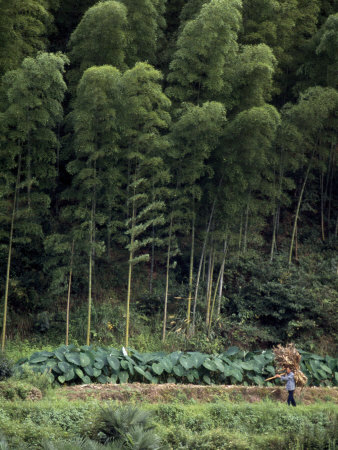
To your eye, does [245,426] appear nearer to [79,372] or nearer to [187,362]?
[187,362]

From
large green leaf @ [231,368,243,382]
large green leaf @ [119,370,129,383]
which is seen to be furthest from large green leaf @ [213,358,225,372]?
large green leaf @ [119,370,129,383]

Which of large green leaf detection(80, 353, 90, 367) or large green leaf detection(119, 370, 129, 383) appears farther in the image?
large green leaf detection(119, 370, 129, 383)

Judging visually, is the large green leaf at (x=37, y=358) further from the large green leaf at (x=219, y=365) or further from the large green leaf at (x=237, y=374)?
the large green leaf at (x=237, y=374)

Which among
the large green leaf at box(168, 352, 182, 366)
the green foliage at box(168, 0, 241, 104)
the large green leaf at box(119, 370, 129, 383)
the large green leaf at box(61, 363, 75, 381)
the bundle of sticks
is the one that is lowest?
the large green leaf at box(119, 370, 129, 383)

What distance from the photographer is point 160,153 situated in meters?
14.2

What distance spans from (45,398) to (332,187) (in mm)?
13968

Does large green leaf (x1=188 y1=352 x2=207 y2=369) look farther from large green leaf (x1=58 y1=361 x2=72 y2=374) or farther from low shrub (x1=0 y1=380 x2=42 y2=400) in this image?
low shrub (x1=0 y1=380 x2=42 y2=400)

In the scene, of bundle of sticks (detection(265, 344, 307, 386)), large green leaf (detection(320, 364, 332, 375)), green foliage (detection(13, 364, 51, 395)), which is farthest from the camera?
large green leaf (detection(320, 364, 332, 375))

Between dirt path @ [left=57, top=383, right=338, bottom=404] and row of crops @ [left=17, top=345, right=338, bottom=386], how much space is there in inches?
18.0

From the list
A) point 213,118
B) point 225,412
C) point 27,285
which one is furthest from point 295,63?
point 225,412

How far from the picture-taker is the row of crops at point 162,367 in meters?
10.8

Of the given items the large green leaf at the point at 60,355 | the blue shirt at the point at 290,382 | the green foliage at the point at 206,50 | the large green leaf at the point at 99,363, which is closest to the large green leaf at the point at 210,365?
the blue shirt at the point at 290,382

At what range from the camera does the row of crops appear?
10828mm

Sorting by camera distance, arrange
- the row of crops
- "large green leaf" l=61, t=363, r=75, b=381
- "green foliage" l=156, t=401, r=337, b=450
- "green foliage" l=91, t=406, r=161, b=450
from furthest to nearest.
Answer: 1. the row of crops
2. "large green leaf" l=61, t=363, r=75, b=381
3. "green foliage" l=156, t=401, r=337, b=450
4. "green foliage" l=91, t=406, r=161, b=450
